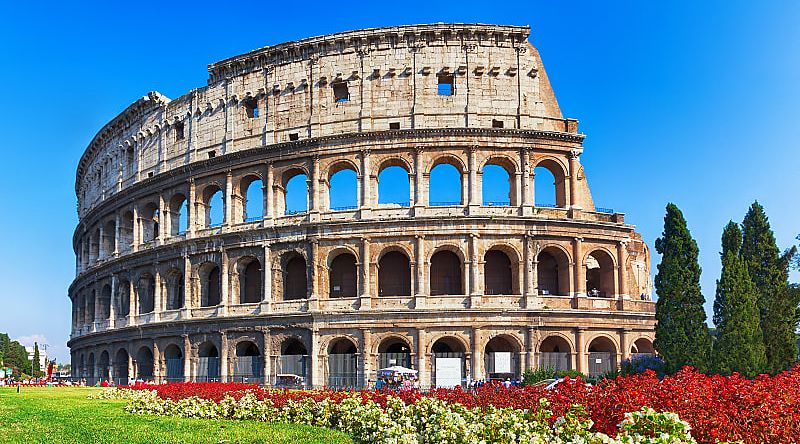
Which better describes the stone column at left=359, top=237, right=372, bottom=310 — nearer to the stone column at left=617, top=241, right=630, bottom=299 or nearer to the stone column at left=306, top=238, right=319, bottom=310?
the stone column at left=306, top=238, right=319, bottom=310

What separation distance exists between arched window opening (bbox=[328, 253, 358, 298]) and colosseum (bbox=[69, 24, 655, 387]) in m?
0.10

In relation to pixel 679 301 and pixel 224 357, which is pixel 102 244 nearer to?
pixel 224 357

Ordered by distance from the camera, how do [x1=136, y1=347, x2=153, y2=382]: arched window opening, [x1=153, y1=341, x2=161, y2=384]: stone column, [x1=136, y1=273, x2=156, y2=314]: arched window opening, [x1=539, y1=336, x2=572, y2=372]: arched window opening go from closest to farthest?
[x1=539, y1=336, x2=572, y2=372]: arched window opening, [x1=153, y1=341, x2=161, y2=384]: stone column, [x1=136, y1=347, x2=153, y2=382]: arched window opening, [x1=136, y1=273, x2=156, y2=314]: arched window opening

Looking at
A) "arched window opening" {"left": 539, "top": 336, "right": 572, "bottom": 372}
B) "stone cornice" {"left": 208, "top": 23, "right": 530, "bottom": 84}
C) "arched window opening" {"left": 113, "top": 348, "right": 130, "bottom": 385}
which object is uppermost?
"stone cornice" {"left": 208, "top": 23, "right": 530, "bottom": 84}

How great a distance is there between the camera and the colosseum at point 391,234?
1379 inches

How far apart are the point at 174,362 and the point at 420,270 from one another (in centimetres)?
1532

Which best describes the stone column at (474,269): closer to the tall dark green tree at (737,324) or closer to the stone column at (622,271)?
the stone column at (622,271)

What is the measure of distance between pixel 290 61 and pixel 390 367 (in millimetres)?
16978

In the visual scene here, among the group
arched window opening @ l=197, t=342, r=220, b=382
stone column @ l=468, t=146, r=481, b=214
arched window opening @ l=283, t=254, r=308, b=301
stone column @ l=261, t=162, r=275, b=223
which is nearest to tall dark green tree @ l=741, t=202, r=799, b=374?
stone column @ l=468, t=146, r=481, b=214

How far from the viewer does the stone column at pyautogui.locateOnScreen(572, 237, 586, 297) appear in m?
35.7

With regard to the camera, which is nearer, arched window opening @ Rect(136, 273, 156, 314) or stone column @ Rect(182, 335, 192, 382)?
stone column @ Rect(182, 335, 192, 382)

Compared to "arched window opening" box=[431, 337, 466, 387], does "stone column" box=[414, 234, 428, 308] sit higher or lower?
higher

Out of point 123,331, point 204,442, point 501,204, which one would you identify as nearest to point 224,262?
point 123,331

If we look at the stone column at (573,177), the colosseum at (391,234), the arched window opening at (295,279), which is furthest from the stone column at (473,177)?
the arched window opening at (295,279)
